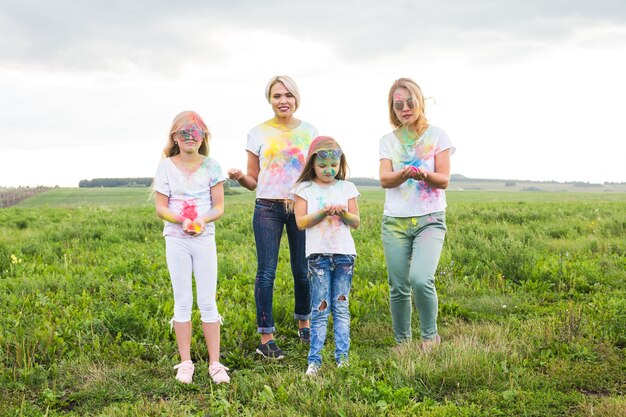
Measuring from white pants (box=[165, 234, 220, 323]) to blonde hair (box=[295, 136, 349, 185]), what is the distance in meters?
1.01

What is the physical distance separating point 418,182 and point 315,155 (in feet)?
3.30

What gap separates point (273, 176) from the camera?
218 inches

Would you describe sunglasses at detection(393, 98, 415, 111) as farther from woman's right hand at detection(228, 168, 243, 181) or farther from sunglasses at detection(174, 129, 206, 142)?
sunglasses at detection(174, 129, 206, 142)

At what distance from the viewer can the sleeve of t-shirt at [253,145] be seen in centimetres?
561

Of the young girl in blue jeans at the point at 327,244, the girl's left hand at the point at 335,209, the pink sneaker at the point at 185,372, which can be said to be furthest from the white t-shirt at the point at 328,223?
the pink sneaker at the point at 185,372

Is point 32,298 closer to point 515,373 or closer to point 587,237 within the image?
point 515,373

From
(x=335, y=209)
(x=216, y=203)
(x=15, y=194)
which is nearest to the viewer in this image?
(x=335, y=209)

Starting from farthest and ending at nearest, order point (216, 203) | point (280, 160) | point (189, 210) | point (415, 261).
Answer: point (280, 160)
point (415, 261)
point (216, 203)
point (189, 210)

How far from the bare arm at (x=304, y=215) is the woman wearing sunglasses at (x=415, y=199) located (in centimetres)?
77

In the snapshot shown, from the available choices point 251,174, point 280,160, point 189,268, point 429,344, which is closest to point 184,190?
point 189,268

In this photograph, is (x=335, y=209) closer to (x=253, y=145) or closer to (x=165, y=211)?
(x=253, y=145)

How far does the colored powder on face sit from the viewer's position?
505cm

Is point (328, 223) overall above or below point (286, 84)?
below

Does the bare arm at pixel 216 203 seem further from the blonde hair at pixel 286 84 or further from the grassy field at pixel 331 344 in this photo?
the grassy field at pixel 331 344
